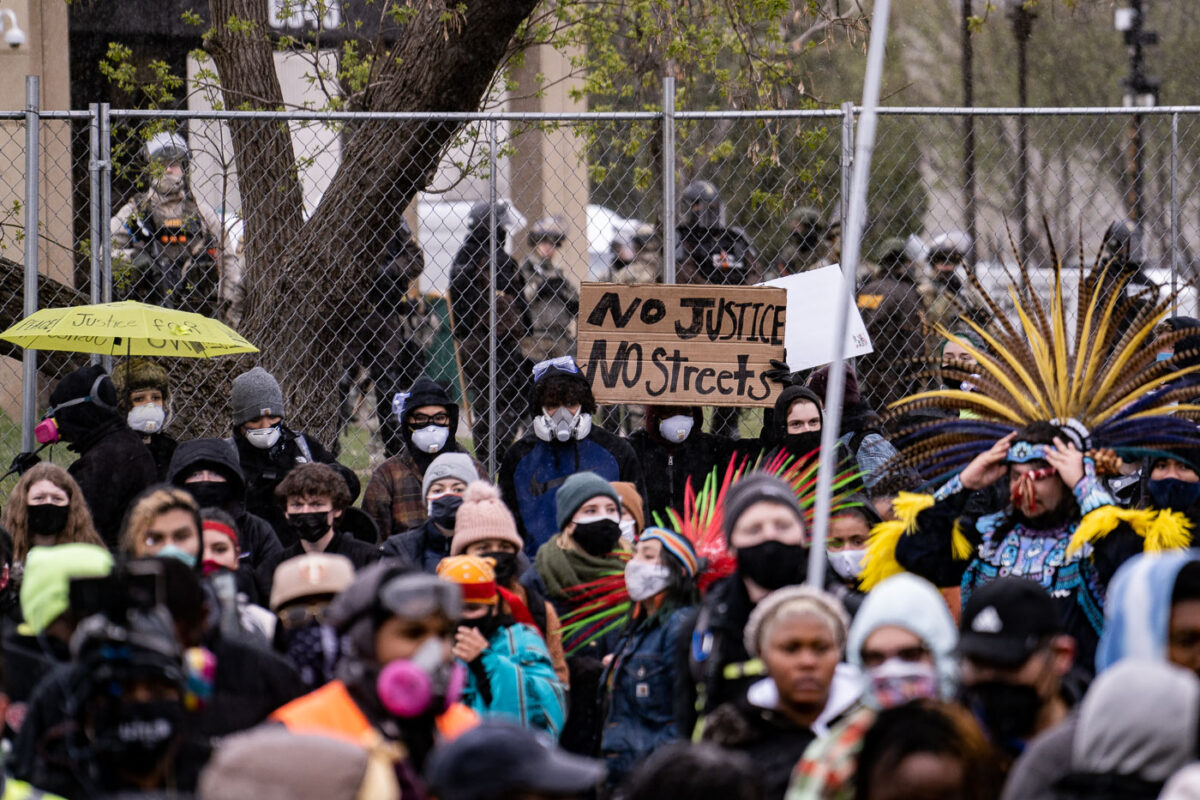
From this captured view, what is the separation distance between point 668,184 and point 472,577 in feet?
→ 9.84

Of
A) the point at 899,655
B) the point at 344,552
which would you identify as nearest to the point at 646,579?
the point at 344,552

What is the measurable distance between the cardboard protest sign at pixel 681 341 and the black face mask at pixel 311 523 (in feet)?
5.30

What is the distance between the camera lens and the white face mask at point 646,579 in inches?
226

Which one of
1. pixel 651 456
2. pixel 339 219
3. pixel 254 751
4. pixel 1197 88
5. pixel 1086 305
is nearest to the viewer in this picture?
pixel 254 751

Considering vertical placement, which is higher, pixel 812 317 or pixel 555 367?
pixel 812 317

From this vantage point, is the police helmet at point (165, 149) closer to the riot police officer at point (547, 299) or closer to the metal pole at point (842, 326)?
the riot police officer at point (547, 299)

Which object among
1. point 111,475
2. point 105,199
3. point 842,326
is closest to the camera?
point 842,326

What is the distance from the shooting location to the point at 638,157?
33.6ft

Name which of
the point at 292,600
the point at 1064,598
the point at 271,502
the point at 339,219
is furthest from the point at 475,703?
the point at 339,219

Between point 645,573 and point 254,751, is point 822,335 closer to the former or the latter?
point 645,573

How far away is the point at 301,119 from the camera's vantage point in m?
7.87

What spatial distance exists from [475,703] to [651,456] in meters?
2.81

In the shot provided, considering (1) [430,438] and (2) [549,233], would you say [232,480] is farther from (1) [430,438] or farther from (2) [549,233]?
(2) [549,233]

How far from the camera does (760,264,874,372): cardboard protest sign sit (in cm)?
816
